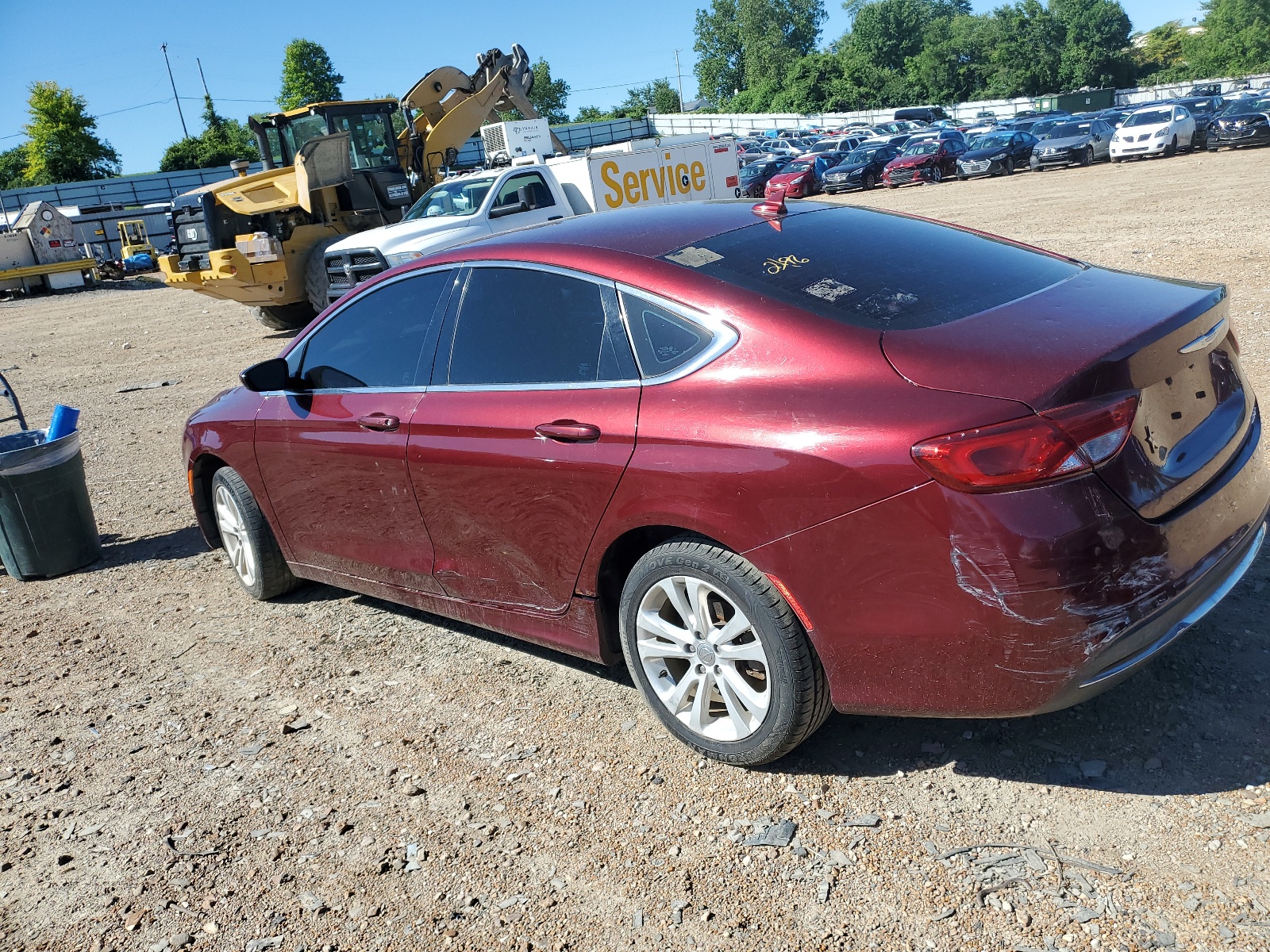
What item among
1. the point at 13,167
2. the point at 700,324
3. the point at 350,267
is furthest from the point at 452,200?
the point at 13,167

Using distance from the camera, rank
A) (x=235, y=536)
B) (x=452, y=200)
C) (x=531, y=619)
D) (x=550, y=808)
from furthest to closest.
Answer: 1. (x=452, y=200)
2. (x=235, y=536)
3. (x=531, y=619)
4. (x=550, y=808)

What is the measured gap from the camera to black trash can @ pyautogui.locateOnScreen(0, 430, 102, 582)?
5.97 metres

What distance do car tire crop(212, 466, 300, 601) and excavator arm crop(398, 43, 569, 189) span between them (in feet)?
46.3

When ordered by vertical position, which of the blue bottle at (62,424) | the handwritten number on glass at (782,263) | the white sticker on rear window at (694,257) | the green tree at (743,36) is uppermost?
the green tree at (743,36)

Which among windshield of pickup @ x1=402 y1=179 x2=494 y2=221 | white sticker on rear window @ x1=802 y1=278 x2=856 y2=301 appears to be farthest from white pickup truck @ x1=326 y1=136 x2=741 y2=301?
white sticker on rear window @ x1=802 y1=278 x2=856 y2=301

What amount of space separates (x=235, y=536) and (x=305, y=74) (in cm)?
11205

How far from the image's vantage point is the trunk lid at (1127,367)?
2611 mm

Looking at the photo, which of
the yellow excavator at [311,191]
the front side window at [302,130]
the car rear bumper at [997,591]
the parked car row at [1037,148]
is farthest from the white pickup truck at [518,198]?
the parked car row at [1037,148]

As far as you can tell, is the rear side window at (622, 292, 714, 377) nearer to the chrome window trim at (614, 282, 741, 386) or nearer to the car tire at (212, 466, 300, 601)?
the chrome window trim at (614, 282, 741, 386)

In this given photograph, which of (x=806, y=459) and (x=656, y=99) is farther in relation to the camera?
(x=656, y=99)

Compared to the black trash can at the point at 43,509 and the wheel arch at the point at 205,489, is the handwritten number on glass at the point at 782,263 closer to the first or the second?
the wheel arch at the point at 205,489

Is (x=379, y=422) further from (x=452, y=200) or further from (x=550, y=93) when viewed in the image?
(x=550, y=93)

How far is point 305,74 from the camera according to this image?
105000mm

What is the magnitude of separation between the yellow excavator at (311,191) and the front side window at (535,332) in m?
12.5
